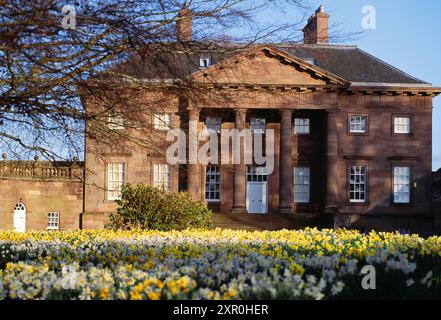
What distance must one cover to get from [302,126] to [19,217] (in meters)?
18.2

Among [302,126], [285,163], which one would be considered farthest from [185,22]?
[302,126]

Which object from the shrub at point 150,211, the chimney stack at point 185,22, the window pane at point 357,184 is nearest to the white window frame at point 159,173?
the window pane at point 357,184

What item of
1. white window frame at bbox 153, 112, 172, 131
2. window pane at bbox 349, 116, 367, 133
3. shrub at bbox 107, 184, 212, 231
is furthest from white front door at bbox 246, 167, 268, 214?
white window frame at bbox 153, 112, 172, 131

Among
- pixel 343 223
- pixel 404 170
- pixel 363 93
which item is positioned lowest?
pixel 343 223

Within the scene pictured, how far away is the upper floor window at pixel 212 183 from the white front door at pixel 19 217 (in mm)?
11095

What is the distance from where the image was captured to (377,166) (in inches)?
1686

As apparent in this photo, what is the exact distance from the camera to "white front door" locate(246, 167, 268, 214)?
42.6 m

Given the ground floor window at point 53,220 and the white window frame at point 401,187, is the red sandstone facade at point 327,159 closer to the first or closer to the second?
the white window frame at point 401,187

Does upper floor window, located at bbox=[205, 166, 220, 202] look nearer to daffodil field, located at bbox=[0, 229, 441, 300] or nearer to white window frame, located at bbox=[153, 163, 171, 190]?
white window frame, located at bbox=[153, 163, 171, 190]

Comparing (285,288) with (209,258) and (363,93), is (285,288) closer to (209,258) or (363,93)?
(209,258)

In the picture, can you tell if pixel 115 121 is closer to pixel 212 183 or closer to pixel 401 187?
pixel 212 183

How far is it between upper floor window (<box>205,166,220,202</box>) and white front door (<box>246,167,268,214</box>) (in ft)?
6.25
